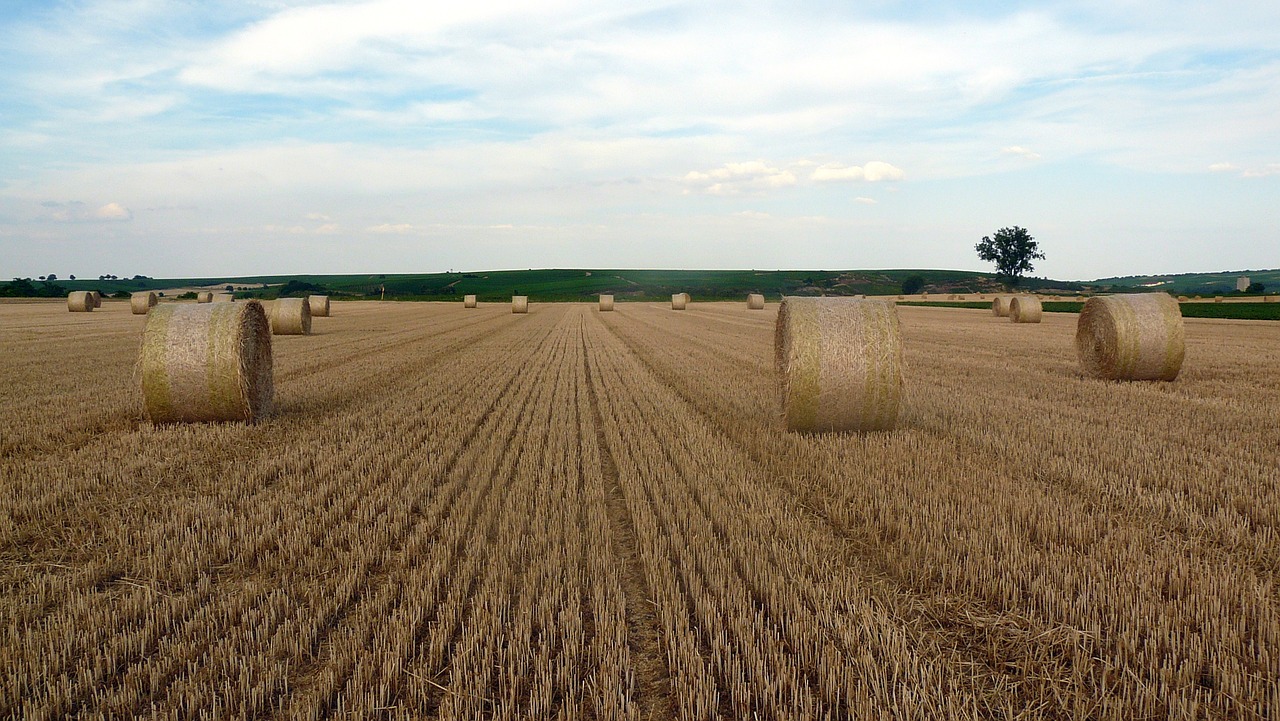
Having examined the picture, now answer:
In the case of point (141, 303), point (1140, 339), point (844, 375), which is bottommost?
point (844, 375)

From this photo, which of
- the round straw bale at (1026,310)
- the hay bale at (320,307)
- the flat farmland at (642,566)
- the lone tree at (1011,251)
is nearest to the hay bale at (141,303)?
the hay bale at (320,307)

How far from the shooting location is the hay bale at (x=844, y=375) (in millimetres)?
7988

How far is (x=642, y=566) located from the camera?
15.0 feet

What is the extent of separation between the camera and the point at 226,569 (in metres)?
4.55

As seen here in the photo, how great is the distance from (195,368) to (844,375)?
750cm

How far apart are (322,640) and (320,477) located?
3.12 metres

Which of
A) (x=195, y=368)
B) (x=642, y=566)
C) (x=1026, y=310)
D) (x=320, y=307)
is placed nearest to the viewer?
(x=642, y=566)

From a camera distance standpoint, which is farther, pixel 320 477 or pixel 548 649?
pixel 320 477

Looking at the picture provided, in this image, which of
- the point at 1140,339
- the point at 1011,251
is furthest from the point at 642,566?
the point at 1011,251

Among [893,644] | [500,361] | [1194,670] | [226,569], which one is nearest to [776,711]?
[893,644]

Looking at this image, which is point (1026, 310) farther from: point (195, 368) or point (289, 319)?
point (195, 368)

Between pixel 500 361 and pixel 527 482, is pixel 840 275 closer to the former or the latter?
pixel 500 361

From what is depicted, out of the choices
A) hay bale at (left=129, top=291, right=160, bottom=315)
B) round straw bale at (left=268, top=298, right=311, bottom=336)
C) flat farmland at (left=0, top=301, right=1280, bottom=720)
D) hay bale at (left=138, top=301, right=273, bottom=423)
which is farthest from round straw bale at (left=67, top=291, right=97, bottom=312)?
hay bale at (left=138, top=301, right=273, bottom=423)

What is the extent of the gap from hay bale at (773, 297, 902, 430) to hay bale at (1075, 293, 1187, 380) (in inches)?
255
